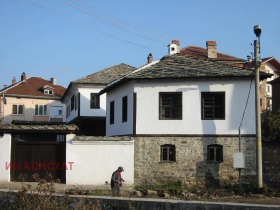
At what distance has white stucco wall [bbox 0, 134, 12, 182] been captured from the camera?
1950cm

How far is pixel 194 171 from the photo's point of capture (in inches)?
805

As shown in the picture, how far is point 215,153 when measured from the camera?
2061 cm

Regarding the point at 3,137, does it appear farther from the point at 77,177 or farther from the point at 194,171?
the point at 194,171

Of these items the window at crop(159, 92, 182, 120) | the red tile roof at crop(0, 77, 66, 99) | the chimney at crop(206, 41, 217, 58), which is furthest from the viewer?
the red tile roof at crop(0, 77, 66, 99)

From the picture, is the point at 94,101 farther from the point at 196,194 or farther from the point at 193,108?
the point at 196,194

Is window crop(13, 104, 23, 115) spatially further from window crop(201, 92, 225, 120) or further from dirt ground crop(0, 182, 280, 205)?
window crop(201, 92, 225, 120)

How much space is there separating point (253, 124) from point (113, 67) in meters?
18.3

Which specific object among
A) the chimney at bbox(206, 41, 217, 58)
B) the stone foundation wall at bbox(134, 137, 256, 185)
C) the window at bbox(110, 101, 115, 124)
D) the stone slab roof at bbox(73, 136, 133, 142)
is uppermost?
the chimney at bbox(206, 41, 217, 58)

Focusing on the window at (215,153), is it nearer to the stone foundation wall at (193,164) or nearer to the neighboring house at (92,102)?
the stone foundation wall at (193,164)

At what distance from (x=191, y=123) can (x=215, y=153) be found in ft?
5.72

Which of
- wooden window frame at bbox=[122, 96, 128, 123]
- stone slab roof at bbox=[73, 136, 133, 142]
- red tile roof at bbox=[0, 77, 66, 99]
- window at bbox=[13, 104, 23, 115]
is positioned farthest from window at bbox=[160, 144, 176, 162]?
red tile roof at bbox=[0, 77, 66, 99]

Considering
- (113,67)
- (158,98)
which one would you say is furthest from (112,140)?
(113,67)

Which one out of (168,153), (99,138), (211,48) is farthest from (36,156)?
(211,48)

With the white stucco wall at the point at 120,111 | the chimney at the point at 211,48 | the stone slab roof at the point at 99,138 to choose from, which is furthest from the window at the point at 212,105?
the chimney at the point at 211,48
